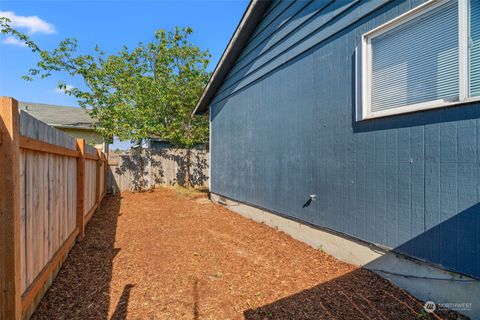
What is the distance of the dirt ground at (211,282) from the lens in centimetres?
248

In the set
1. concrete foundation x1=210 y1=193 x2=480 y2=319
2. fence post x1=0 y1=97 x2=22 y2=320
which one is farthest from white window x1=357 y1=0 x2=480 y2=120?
fence post x1=0 y1=97 x2=22 y2=320

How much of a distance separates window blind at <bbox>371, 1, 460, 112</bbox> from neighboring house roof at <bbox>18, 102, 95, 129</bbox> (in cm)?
1510

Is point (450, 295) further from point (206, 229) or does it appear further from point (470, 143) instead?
point (206, 229)

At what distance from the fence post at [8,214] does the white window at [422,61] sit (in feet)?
11.5

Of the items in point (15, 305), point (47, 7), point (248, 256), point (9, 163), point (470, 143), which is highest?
point (47, 7)

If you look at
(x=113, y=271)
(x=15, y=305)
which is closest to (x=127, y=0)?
(x=113, y=271)

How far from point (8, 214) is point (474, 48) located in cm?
388

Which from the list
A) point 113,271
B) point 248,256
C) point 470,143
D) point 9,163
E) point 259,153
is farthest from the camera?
point 259,153

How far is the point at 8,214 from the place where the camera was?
1667 mm

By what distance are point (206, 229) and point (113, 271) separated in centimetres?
237

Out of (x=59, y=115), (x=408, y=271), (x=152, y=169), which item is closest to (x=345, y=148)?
(x=408, y=271)

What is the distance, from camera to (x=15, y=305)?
169 cm

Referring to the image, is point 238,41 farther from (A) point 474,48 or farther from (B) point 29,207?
(B) point 29,207

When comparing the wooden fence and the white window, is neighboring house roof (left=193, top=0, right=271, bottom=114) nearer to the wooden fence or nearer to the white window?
the white window
